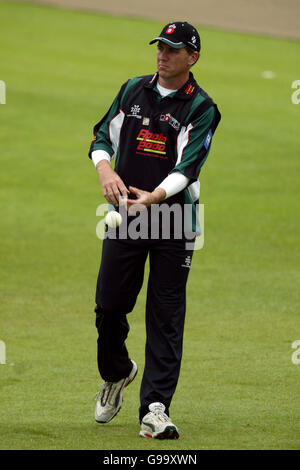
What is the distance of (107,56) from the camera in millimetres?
25297

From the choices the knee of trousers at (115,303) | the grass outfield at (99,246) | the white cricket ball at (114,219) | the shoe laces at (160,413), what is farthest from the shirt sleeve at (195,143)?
the grass outfield at (99,246)

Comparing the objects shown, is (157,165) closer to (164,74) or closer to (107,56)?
(164,74)

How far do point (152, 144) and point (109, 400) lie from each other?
1694 millimetres

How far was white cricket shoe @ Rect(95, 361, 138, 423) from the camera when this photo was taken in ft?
21.4

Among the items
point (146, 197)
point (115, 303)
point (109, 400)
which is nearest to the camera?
point (146, 197)

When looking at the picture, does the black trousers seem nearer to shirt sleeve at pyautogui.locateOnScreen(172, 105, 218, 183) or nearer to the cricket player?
the cricket player

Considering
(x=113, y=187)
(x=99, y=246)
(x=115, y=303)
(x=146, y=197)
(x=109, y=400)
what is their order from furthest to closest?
(x=99, y=246)
(x=109, y=400)
(x=115, y=303)
(x=113, y=187)
(x=146, y=197)

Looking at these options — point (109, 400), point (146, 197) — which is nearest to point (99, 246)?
point (109, 400)

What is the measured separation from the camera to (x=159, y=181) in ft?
20.5

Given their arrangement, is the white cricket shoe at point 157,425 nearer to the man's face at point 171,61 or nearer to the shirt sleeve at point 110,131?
the shirt sleeve at point 110,131

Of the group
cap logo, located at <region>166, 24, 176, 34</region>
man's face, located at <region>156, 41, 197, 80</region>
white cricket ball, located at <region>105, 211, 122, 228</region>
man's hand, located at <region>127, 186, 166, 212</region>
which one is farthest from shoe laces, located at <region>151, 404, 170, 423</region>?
cap logo, located at <region>166, 24, 176, 34</region>

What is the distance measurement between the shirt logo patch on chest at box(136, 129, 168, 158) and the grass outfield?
173cm

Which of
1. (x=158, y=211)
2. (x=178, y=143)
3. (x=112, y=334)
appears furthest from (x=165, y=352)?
(x=178, y=143)

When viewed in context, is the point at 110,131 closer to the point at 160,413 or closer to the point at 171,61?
the point at 171,61
